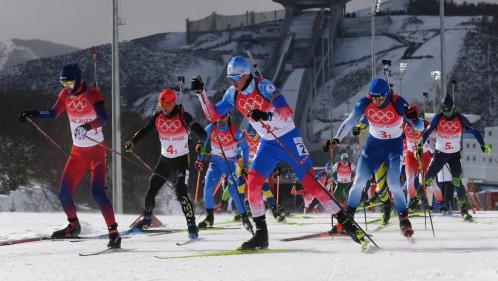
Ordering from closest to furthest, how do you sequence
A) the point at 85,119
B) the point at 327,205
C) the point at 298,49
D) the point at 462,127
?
the point at 327,205 → the point at 85,119 → the point at 462,127 → the point at 298,49

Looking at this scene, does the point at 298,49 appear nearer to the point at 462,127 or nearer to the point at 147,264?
the point at 462,127

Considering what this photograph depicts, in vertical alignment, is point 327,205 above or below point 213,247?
above

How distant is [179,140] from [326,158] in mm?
57998

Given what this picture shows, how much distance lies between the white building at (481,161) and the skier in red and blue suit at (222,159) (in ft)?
168

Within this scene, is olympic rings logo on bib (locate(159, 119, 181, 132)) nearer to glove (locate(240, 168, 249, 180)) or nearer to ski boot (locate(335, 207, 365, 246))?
glove (locate(240, 168, 249, 180))

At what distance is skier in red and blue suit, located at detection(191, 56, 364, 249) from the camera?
7517mm

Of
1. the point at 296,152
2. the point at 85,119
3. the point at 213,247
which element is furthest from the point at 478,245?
the point at 85,119

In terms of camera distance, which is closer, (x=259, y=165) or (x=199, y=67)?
(x=259, y=165)

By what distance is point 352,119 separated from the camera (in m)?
8.62

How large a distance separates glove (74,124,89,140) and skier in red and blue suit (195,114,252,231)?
2744 millimetres

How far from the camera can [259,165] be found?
7.63 metres

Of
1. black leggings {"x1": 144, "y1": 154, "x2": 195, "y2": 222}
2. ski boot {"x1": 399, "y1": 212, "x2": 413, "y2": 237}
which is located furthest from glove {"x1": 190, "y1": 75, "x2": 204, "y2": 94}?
ski boot {"x1": 399, "y1": 212, "x2": 413, "y2": 237}

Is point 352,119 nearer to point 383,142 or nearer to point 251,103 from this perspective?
point 383,142

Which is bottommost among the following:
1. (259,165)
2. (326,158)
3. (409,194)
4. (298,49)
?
(326,158)
